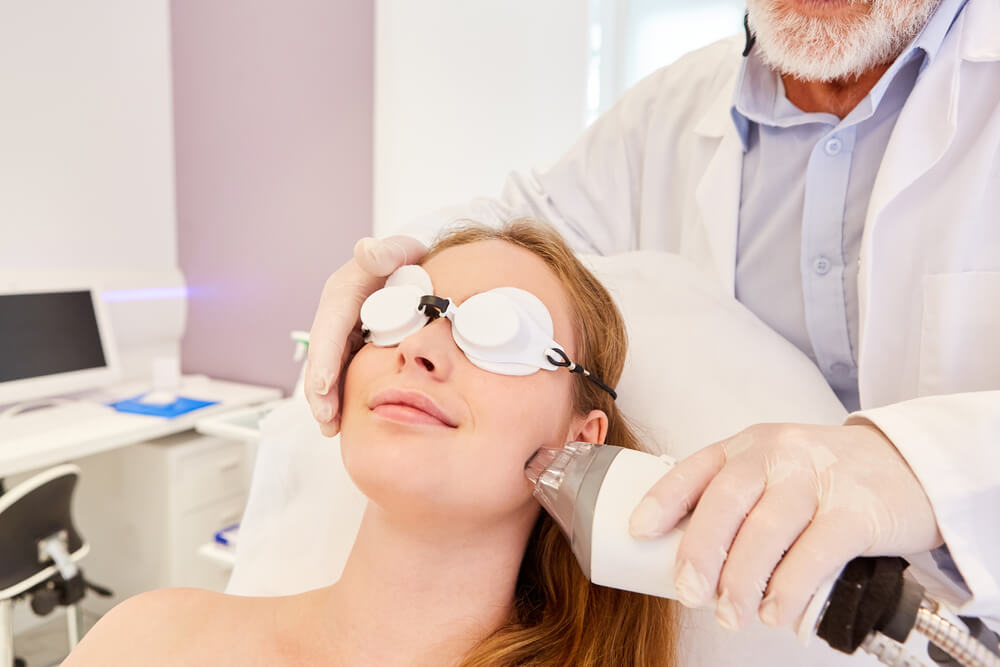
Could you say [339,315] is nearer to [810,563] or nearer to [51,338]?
[810,563]

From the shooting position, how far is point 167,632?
3.03 feet

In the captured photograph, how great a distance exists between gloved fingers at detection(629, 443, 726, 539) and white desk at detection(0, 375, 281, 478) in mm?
1876

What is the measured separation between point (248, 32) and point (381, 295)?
2.22m

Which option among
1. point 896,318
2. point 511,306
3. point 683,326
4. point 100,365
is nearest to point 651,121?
point 683,326

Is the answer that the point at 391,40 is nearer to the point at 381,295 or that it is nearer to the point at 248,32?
the point at 248,32

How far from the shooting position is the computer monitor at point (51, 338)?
2.31 m

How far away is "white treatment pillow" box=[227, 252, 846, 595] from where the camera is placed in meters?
1.09

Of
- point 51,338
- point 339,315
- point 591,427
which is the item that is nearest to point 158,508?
point 51,338

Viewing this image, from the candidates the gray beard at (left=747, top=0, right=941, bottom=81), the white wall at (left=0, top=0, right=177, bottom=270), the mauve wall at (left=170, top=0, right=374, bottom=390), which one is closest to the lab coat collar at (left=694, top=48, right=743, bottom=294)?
the gray beard at (left=747, top=0, right=941, bottom=81)

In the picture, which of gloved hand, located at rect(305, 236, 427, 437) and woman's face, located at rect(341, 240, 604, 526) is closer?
woman's face, located at rect(341, 240, 604, 526)

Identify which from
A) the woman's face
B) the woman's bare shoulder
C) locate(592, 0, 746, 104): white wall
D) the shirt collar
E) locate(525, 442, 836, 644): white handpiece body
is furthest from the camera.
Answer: locate(592, 0, 746, 104): white wall

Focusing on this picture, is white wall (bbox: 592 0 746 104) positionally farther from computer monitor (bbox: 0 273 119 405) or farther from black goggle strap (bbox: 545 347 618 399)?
computer monitor (bbox: 0 273 119 405)

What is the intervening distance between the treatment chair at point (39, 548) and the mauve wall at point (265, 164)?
3.28 feet

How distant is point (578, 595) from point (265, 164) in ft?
7.37
